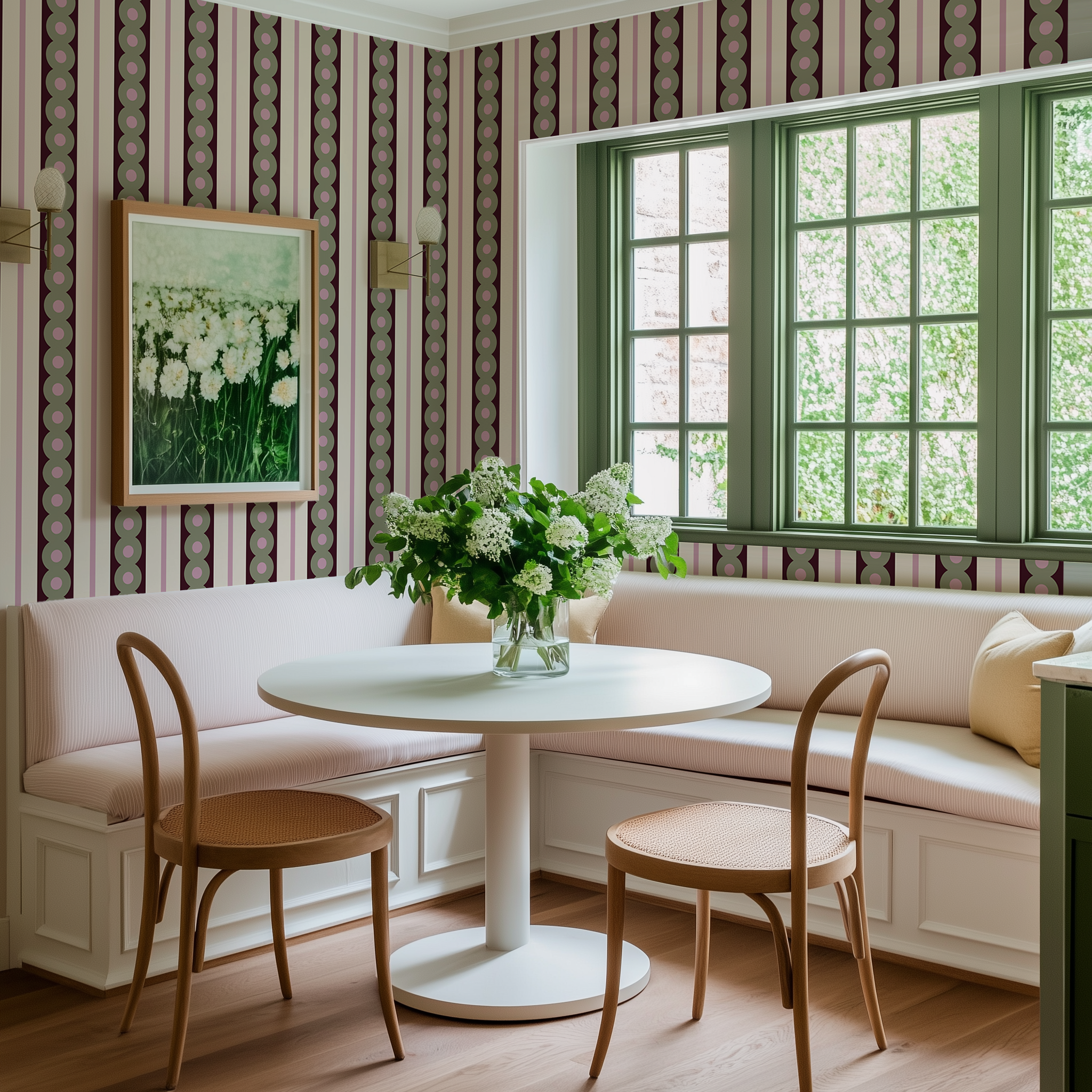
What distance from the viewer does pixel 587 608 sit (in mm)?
4336

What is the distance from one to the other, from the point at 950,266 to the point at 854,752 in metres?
2.12

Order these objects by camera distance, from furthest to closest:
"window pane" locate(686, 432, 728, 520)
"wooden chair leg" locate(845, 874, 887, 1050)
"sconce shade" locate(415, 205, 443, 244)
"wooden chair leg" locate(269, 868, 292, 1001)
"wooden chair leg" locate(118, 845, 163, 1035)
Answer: "window pane" locate(686, 432, 728, 520), "sconce shade" locate(415, 205, 443, 244), "wooden chair leg" locate(269, 868, 292, 1001), "wooden chair leg" locate(118, 845, 163, 1035), "wooden chair leg" locate(845, 874, 887, 1050)

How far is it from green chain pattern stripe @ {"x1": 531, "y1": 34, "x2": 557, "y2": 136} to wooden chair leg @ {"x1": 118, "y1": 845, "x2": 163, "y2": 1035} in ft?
9.60

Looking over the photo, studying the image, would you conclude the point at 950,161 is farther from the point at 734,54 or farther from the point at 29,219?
the point at 29,219

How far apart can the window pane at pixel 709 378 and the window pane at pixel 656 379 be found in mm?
68

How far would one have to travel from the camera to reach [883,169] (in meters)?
4.35

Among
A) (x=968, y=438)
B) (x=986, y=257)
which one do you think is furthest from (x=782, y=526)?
(x=986, y=257)

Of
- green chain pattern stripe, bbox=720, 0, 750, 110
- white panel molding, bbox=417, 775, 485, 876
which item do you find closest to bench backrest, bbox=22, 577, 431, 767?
white panel molding, bbox=417, 775, 485, 876

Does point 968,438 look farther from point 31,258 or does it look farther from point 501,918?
point 31,258

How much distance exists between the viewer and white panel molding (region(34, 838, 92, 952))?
3311mm

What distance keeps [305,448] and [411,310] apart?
72 centimetres

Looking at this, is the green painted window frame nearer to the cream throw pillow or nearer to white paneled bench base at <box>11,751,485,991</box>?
the cream throw pillow

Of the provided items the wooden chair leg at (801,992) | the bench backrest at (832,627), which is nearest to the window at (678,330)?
the bench backrest at (832,627)

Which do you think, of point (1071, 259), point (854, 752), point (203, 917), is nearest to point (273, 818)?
point (203, 917)
